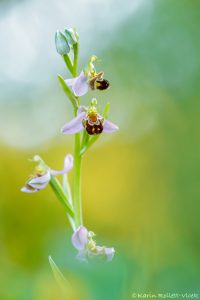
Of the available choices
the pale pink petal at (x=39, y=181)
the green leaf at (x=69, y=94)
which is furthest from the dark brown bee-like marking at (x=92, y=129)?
the pale pink petal at (x=39, y=181)

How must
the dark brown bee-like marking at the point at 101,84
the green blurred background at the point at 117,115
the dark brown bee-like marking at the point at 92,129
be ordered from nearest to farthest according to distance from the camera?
the dark brown bee-like marking at the point at 92,129 → the dark brown bee-like marking at the point at 101,84 → the green blurred background at the point at 117,115

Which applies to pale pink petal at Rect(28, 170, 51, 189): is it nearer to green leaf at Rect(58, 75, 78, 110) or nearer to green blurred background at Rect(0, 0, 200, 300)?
green leaf at Rect(58, 75, 78, 110)

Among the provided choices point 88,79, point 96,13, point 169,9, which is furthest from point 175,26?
point 88,79

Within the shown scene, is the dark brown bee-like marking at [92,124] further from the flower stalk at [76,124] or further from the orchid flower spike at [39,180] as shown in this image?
the orchid flower spike at [39,180]

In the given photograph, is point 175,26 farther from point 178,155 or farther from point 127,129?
point 178,155

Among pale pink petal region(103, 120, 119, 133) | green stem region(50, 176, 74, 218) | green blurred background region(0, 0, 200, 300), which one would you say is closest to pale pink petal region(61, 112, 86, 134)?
pale pink petal region(103, 120, 119, 133)

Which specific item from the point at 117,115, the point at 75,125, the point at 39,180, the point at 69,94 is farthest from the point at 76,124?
the point at 117,115
